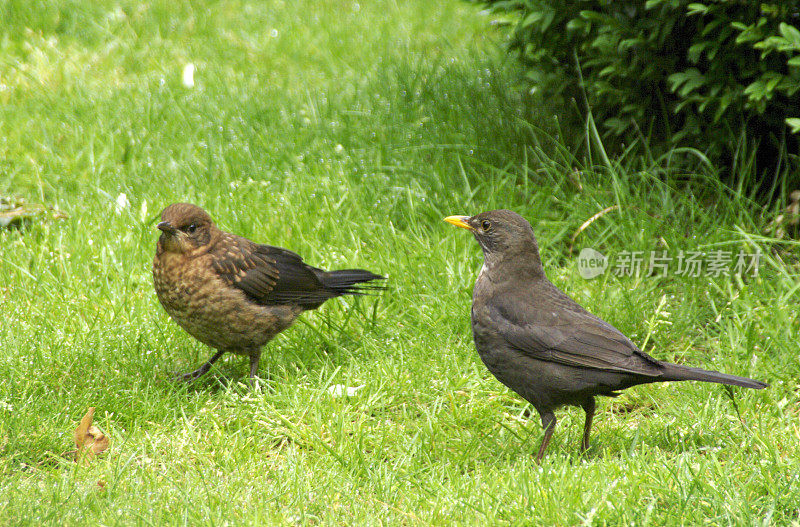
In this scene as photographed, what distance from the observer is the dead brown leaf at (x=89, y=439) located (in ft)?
13.1

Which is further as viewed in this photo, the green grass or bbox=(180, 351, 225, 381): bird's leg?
bbox=(180, 351, 225, 381): bird's leg

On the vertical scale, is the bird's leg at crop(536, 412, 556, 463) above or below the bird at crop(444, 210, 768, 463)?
below

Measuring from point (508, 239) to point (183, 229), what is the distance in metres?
1.68

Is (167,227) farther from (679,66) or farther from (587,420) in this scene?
(679,66)

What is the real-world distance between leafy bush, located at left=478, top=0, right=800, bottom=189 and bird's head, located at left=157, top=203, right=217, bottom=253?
8.41ft

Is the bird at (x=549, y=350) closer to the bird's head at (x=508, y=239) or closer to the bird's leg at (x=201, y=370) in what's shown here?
the bird's head at (x=508, y=239)

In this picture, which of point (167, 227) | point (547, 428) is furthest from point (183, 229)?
point (547, 428)

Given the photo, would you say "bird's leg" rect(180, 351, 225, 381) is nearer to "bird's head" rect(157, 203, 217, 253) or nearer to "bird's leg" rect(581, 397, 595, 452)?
"bird's head" rect(157, 203, 217, 253)

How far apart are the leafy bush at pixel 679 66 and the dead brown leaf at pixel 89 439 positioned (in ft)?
11.8

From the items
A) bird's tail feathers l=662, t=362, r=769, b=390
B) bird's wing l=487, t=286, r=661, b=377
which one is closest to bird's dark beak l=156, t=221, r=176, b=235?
bird's wing l=487, t=286, r=661, b=377

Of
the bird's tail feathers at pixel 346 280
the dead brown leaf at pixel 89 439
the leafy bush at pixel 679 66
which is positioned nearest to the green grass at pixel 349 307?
the dead brown leaf at pixel 89 439

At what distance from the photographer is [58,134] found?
6910 millimetres

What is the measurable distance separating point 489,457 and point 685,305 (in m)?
1.72

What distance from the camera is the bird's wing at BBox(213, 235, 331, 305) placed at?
4.64 meters
